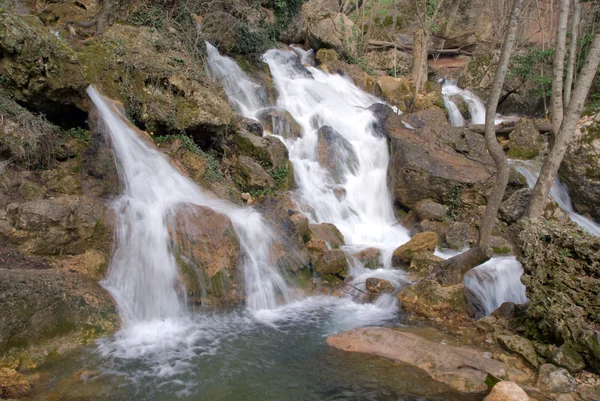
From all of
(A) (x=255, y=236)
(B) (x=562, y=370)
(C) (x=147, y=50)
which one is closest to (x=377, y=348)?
(B) (x=562, y=370)

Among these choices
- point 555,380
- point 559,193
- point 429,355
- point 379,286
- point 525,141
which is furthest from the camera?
point 525,141

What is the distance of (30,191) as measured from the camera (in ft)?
24.7

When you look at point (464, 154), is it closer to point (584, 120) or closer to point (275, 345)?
point (584, 120)

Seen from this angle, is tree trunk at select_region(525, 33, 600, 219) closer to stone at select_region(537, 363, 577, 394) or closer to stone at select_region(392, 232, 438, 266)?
stone at select_region(392, 232, 438, 266)

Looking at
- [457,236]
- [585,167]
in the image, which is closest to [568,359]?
[457,236]

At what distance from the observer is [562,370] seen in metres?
5.07

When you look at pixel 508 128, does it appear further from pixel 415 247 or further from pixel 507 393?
pixel 507 393

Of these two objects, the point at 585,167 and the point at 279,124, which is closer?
the point at 585,167

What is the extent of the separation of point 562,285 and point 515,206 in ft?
23.0

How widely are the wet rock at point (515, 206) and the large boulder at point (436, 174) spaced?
1.05 metres

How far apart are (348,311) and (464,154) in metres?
8.93

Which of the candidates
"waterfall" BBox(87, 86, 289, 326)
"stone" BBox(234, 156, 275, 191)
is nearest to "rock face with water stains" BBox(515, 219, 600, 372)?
"waterfall" BBox(87, 86, 289, 326)

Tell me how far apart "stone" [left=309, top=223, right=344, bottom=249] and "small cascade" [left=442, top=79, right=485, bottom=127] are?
11.3 m

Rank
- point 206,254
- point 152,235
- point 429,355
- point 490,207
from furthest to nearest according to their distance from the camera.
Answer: point 490,207
point 206,254
point 152,235
point 429,355
